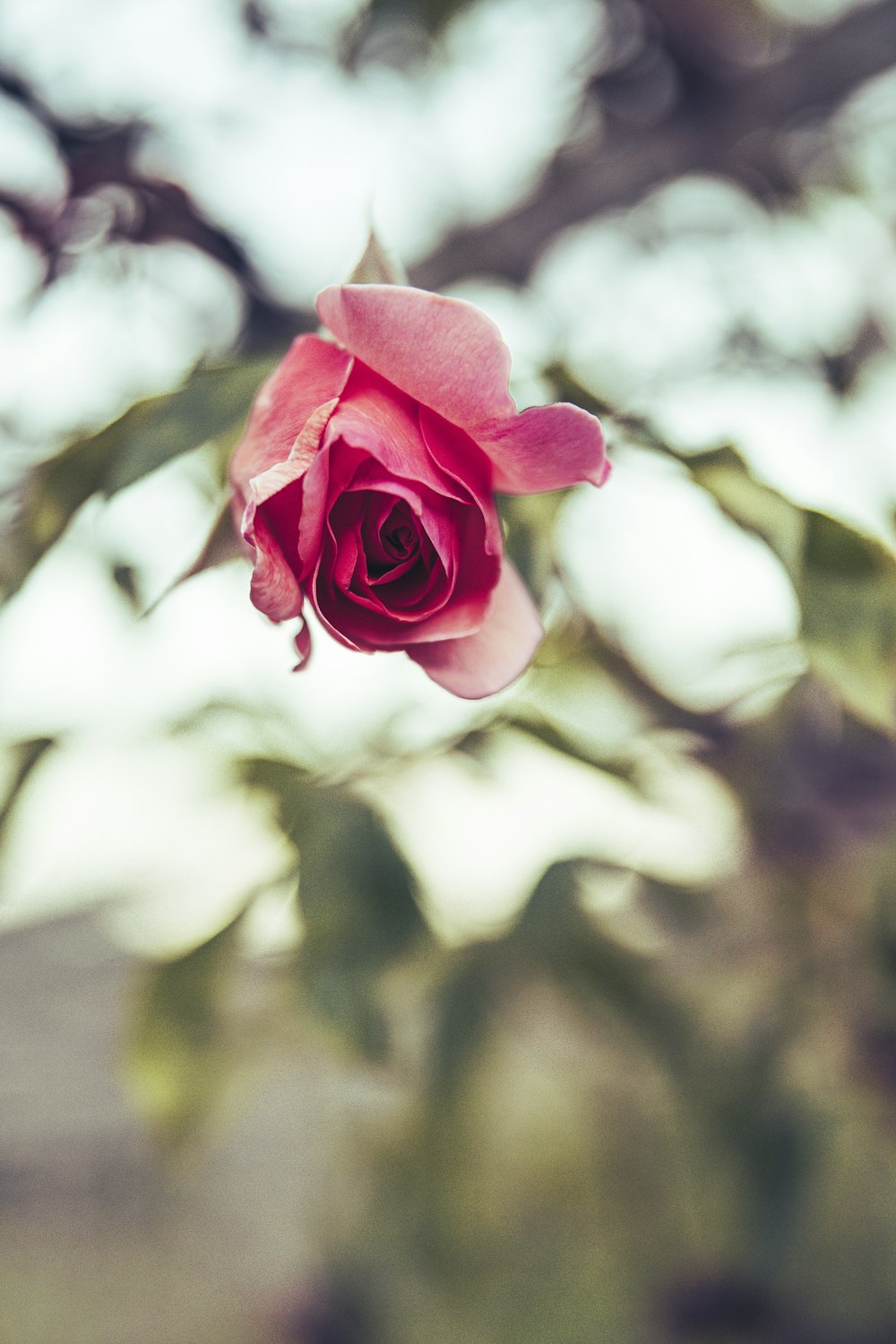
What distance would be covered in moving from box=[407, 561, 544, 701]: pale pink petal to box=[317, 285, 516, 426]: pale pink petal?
0.06 m

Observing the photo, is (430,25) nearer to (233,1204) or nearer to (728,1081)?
(728,1081)

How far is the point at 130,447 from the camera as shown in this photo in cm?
42

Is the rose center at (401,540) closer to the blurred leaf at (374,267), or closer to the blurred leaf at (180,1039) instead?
the blurred leaf at (374,267)

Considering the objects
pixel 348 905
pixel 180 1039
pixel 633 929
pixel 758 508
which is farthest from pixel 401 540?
pixel 633 929

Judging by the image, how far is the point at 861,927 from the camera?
0.89 m

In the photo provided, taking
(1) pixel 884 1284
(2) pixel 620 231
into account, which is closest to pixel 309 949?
(2) pixel 620 231

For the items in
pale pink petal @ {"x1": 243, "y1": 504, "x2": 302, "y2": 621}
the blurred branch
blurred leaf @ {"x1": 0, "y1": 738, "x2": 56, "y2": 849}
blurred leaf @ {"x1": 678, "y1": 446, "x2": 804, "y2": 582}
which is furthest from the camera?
the blurred branch

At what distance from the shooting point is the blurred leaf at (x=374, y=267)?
1.10 ft

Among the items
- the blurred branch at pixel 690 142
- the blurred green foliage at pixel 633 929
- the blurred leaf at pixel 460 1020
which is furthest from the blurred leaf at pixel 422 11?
the blurred leaf at pixel 460 1020

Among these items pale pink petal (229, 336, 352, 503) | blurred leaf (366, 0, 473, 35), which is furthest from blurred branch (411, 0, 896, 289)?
pale pink petal (229, 336, 352, 503)

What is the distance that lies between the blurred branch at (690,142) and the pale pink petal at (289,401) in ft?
1.73

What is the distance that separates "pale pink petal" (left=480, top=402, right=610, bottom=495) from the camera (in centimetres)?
28

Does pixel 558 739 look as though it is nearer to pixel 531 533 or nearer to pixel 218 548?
pixel 531 533

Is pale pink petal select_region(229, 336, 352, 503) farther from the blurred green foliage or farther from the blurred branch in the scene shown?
the blurred branch
